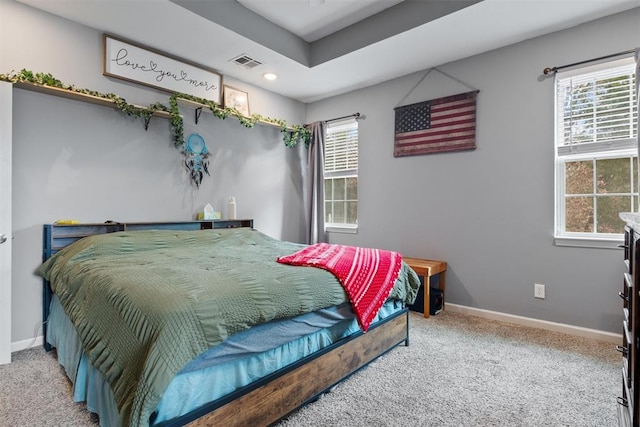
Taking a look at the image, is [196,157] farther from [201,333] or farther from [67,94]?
[201,333]

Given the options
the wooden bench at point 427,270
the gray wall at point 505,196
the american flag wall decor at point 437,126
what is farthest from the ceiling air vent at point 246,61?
the wooden bench at point 427,270

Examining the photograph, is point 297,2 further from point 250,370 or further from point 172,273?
point 250,370

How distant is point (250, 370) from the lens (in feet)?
4.80

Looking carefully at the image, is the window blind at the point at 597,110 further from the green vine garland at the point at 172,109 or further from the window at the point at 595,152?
the green vine garland at the point at 172,109

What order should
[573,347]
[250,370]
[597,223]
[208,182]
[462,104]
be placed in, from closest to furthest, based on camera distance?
1. [250,370]
2. [573,347]
3. [597,223]
4. [462,104]
5. [208,182]

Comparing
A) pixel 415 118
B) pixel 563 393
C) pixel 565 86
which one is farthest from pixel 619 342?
pixel 415 118

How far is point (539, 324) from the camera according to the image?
9.52 ft

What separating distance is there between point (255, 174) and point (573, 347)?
3474mm

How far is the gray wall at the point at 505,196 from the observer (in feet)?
8.79

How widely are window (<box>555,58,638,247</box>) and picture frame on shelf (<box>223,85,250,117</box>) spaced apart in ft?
10.1

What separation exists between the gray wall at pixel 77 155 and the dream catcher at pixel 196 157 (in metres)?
0.08

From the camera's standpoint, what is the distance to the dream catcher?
3.42m

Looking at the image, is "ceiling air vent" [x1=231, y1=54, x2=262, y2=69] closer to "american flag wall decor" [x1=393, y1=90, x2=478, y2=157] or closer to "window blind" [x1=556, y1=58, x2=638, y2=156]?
"american flag wall decor" [x1=393, y1=90, x2=478, y2=157]

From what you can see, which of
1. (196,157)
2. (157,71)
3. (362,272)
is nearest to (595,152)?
(362,272)
